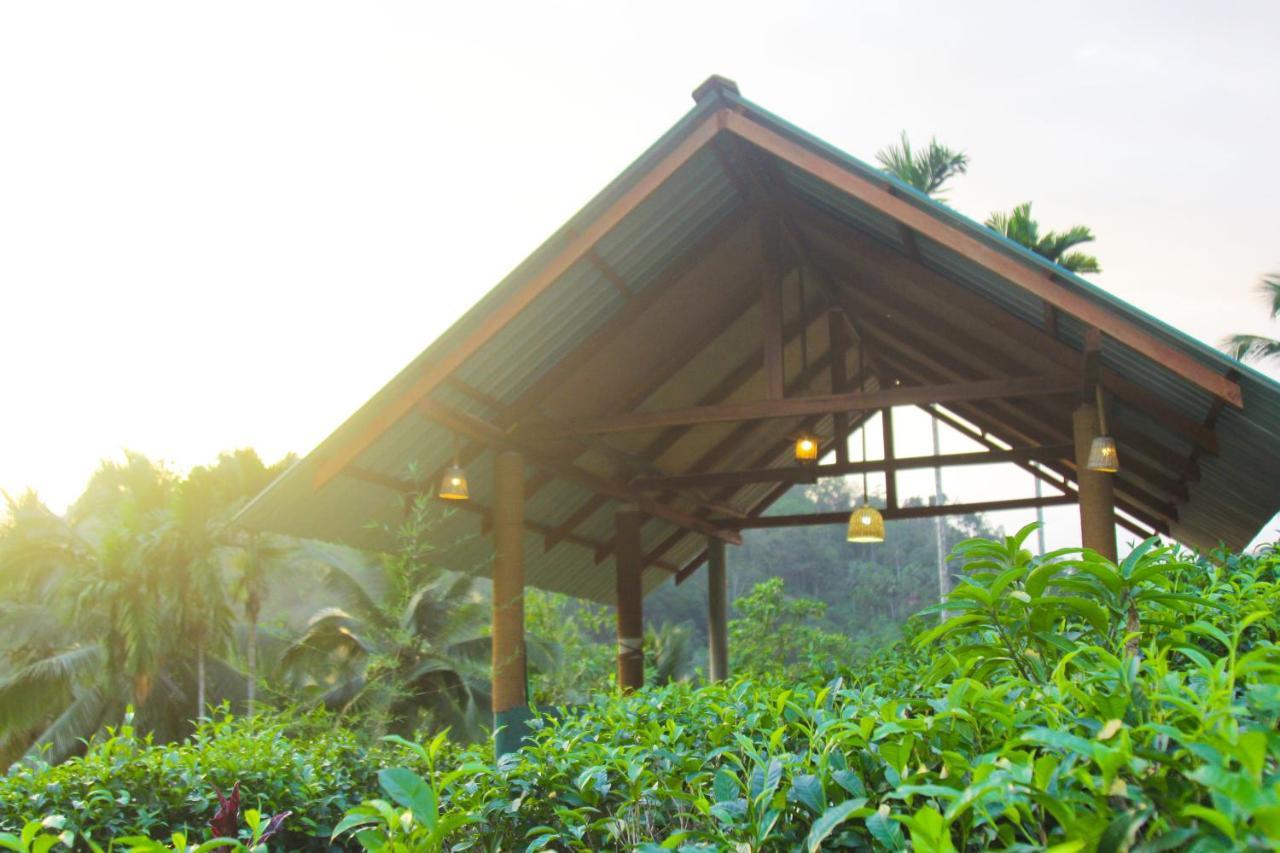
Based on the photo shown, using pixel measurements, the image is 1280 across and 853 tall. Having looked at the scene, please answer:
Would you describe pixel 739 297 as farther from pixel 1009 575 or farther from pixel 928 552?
pixel 928 552

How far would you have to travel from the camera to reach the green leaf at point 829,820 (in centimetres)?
142

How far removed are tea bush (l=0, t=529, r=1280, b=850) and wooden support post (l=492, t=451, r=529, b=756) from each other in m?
4.86

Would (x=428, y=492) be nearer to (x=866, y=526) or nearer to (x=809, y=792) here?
(x=866, y=526)

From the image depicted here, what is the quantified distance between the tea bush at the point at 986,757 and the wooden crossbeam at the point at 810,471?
7.71 metres

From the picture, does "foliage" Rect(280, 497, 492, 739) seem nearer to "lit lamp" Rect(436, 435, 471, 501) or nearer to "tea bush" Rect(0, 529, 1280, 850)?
"lit lamp" Rect(436, 435, 471, 501)

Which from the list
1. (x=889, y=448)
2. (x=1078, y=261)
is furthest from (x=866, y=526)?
(x=1078, y=261)

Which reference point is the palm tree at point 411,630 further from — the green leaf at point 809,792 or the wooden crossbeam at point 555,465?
the green leaf at point 809,792

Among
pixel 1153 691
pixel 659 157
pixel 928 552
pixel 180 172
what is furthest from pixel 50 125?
pixel 928 552

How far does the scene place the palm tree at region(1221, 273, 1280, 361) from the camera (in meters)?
23.0

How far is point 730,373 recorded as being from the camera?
10.7 m

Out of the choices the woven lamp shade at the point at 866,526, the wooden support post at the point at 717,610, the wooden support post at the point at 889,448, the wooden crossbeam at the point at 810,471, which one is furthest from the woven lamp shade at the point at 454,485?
Result: the wooden support post at the point at 717,610

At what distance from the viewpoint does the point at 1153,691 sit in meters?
1.40

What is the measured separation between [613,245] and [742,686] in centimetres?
516

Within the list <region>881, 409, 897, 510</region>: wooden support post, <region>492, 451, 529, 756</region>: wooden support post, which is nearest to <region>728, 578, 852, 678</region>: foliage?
<region>881, 409, 897, 510</region>: wooden support post
